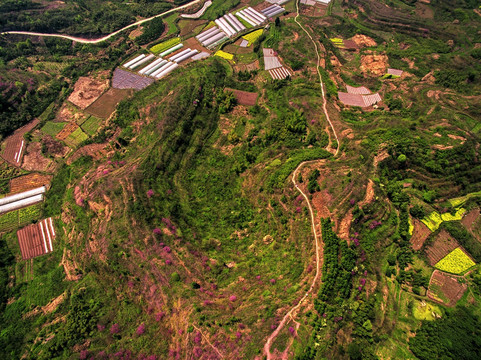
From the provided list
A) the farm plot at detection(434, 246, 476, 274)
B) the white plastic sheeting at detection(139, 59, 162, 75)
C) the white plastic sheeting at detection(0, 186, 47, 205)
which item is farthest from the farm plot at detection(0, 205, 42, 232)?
the farm plot at detection(434, 246, 476, 274)

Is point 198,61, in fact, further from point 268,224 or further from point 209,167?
point 268,224

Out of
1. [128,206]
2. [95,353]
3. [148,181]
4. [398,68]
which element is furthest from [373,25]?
[95,353]

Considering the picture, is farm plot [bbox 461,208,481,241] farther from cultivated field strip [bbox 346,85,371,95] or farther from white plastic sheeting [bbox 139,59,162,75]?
white plastic sheeting [bbox 139,59,162,75]

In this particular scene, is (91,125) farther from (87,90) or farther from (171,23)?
(171,23)

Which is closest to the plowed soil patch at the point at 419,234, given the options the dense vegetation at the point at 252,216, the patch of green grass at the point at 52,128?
the dense vegetation at the point at 252,216

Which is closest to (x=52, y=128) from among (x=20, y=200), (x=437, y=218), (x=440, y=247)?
(x=20, y=200)
